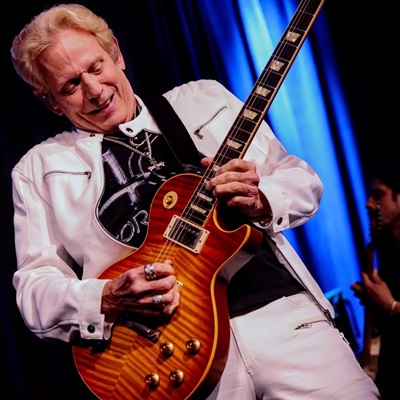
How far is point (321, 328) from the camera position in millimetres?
1586

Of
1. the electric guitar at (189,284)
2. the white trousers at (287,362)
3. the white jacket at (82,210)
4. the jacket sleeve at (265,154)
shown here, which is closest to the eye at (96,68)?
the white jacket at (82,210)

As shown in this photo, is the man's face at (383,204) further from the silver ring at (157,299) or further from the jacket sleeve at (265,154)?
the silver ring at (157,299)

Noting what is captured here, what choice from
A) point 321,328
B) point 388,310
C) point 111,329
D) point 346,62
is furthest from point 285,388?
point 346,62

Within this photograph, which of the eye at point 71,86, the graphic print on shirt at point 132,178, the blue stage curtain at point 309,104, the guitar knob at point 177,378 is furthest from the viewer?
the blue stage curtain at point 309,104

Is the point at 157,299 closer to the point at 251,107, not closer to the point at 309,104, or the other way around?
the point at 251,107

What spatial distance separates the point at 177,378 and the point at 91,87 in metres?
0.91

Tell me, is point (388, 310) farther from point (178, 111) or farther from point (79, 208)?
point (79, 208)

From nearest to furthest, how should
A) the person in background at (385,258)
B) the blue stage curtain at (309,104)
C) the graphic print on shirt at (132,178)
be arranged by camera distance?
the graphic print on shirt at (132,178), the person in background at (385,258), the blue stage curtain at (309,104)

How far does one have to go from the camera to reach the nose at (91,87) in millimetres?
1803

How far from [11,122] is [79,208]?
1.08 metres

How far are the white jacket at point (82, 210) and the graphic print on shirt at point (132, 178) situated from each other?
0.10 ft

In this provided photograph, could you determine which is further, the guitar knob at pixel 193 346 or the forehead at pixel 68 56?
the forehead at pixel 68 56

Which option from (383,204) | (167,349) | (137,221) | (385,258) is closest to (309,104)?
(383,204)

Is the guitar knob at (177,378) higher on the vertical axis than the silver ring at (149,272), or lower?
lower
